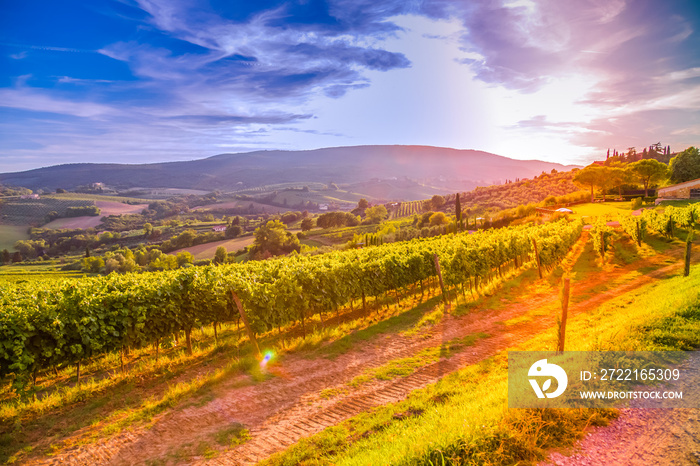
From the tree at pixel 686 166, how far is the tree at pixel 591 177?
12.1m

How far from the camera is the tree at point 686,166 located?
58.1 meters

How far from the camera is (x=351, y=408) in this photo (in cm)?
734

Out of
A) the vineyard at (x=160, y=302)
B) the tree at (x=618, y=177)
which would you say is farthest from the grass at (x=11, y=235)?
the tree at (x=618, y=177)

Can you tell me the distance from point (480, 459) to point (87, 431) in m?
7.78

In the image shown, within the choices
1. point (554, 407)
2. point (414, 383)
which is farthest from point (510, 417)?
point (414, 383)

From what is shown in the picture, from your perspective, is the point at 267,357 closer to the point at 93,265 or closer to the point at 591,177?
the point at 591,177

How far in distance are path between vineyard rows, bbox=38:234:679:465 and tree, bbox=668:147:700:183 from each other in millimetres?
71206

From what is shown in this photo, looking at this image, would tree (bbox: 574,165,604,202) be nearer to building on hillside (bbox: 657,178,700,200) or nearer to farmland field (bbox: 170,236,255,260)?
building on hillside (bbox: 657,178,700,200)

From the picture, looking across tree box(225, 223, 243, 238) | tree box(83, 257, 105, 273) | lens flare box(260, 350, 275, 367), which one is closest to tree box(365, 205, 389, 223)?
tree box(225, 223, 243, 238)

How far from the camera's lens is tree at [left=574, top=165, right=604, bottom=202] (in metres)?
62.2

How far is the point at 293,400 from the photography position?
7.90 metres

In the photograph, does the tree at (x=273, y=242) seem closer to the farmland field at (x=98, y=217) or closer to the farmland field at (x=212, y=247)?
the farmland field at (x=212, y=247)

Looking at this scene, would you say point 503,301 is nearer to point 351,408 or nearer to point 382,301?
point 382,301

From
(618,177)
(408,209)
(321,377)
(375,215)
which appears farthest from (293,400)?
(408,209)
